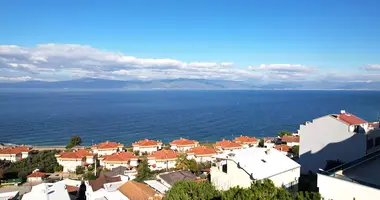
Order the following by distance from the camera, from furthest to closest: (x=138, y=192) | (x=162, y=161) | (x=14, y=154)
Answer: (x=14, y=154) → (x=162, y=161) → (x=138, y=192)

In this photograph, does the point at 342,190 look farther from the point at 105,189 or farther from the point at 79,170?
the point at 79,170

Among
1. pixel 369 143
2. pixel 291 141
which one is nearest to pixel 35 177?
pixel 369 143

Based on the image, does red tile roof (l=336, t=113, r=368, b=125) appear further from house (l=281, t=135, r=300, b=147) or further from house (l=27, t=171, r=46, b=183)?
house (l=27, t=171, r=46, b=183)

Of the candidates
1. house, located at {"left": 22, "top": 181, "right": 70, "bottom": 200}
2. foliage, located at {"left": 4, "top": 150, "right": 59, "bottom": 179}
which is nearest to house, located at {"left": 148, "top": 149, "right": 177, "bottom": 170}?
foliage, located at {"left": 4, "top": 150, "right": 59, "bottom": 179}

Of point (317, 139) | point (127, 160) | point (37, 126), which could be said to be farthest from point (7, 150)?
point (37, 126)

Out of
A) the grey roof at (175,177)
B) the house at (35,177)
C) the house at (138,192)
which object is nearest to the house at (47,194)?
the house at (138,192)

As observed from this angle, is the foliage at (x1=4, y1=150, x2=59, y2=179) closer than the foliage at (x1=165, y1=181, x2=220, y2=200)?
No

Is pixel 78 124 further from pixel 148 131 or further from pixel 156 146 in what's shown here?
pixel 156 146
